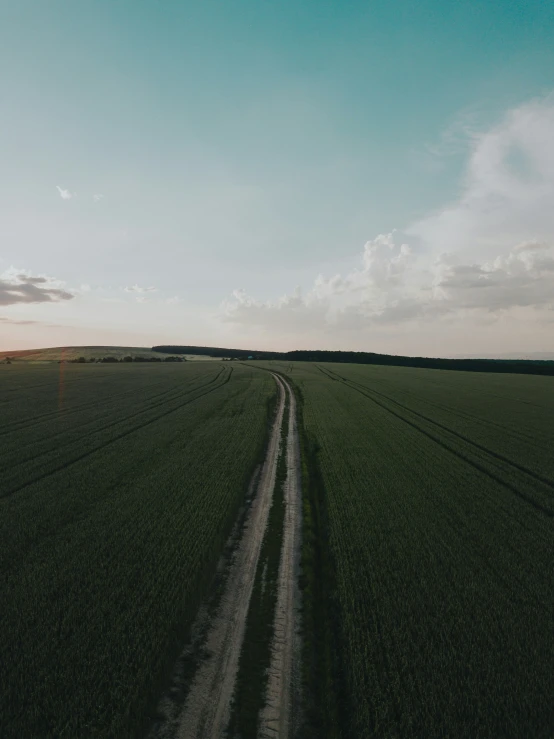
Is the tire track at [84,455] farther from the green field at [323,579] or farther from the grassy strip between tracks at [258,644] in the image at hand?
the grassy strip between tracks at [258,644]

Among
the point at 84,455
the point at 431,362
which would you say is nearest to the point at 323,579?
the point at 84,455

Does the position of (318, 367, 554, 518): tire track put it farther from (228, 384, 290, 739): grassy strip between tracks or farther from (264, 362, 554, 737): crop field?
(228, 384, 290, 739): grassy strip between tracks

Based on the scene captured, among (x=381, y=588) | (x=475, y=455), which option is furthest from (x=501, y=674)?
(x=475, y=455)

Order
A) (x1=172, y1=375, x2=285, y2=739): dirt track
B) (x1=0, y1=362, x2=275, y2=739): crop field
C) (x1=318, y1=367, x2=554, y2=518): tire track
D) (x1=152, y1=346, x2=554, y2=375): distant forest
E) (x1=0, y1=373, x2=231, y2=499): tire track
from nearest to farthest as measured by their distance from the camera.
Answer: (x1=172, y1=375, x2=285, y2=739): dirt track < (x1=0, y1=362, x2=275, y2=739): crop field < (x1=318, y1=367, x2=554, y2=518): tire track < (x1=0, y1=373, x2=231, y2=499): tire track < (x1=152, y1=346, x2=554, y2=375): distant forest

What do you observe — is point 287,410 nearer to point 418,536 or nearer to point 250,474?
point 250,474

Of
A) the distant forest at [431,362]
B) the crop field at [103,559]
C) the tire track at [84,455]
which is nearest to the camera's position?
the crop field at [103,559]

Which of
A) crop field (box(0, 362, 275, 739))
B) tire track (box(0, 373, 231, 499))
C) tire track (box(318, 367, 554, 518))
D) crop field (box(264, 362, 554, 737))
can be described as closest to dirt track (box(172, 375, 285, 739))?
crop field (box(0, 362, 275, 739))

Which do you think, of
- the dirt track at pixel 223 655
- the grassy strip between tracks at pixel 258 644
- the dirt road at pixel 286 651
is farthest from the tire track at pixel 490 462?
the dirt track at pixel 223 655
